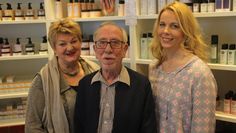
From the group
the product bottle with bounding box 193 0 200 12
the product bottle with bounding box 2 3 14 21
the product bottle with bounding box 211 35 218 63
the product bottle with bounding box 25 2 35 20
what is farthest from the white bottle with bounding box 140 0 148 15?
the product bottle with bounding box 2 3 14 21

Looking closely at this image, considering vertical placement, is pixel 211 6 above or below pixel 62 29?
above

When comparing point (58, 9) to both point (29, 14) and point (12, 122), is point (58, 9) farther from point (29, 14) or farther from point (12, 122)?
point (12, 122)

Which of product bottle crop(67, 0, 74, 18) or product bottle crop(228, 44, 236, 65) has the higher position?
product bottle crop(67, 0, 74, 18)

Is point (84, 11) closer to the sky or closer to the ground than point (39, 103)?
closer to the sky

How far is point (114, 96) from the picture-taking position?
141 cm

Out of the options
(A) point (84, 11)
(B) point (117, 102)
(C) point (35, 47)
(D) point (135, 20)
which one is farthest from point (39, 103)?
(C) point (35, 47)

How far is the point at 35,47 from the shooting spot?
8.82 feet

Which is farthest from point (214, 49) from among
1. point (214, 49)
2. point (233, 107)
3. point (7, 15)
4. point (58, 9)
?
point (7, 15)

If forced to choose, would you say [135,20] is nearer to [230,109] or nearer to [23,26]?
[230,109]

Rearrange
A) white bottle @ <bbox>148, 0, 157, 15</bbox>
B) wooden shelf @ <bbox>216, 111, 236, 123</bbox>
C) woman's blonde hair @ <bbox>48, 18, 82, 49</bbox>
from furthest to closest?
white bottle @ <bbox>148, 0, 157, 15</bbox> < wooden shelf @ <bbox>216, 111, 236, 123</bbox> < woman's blonde hair @ <bbox>48, 18, 82, 49</bbox>

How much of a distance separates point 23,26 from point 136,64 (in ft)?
4.15

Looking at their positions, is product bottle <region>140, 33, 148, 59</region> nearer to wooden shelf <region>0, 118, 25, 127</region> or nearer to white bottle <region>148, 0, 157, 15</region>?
white bottle <region>148, 0, 157, 15</region>

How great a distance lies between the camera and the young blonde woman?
4.54ft

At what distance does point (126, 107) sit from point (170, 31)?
42 cm
